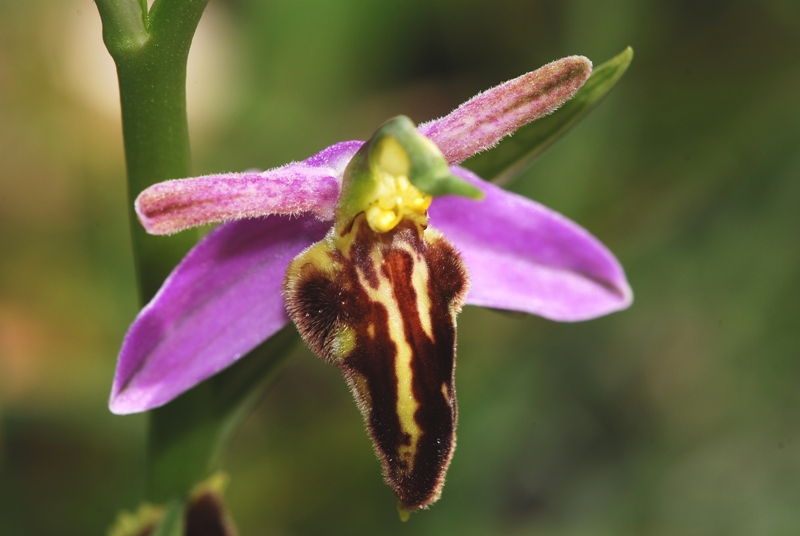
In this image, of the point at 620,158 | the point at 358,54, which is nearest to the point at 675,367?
the point at 620,158

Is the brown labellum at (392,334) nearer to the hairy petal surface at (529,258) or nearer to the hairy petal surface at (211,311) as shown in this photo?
the hairy petal surface at (211,311)

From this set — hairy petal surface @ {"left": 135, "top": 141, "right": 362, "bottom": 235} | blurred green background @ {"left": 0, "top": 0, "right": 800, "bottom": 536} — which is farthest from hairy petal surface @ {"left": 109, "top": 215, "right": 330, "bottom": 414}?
blurred green background @ {"left": 0, "top": 0, "right": 800, "bottom": 536}

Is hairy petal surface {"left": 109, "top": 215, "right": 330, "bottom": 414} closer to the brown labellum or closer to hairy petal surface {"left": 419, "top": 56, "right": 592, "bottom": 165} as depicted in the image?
the brown labellum

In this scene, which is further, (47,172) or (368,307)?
(47,172)

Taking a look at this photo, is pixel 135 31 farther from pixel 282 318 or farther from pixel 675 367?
pixel 675 367

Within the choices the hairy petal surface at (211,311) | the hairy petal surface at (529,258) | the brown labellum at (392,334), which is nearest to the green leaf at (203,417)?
the hairy petal surface at (211,311)

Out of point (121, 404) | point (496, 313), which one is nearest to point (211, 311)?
point (121, 404)
